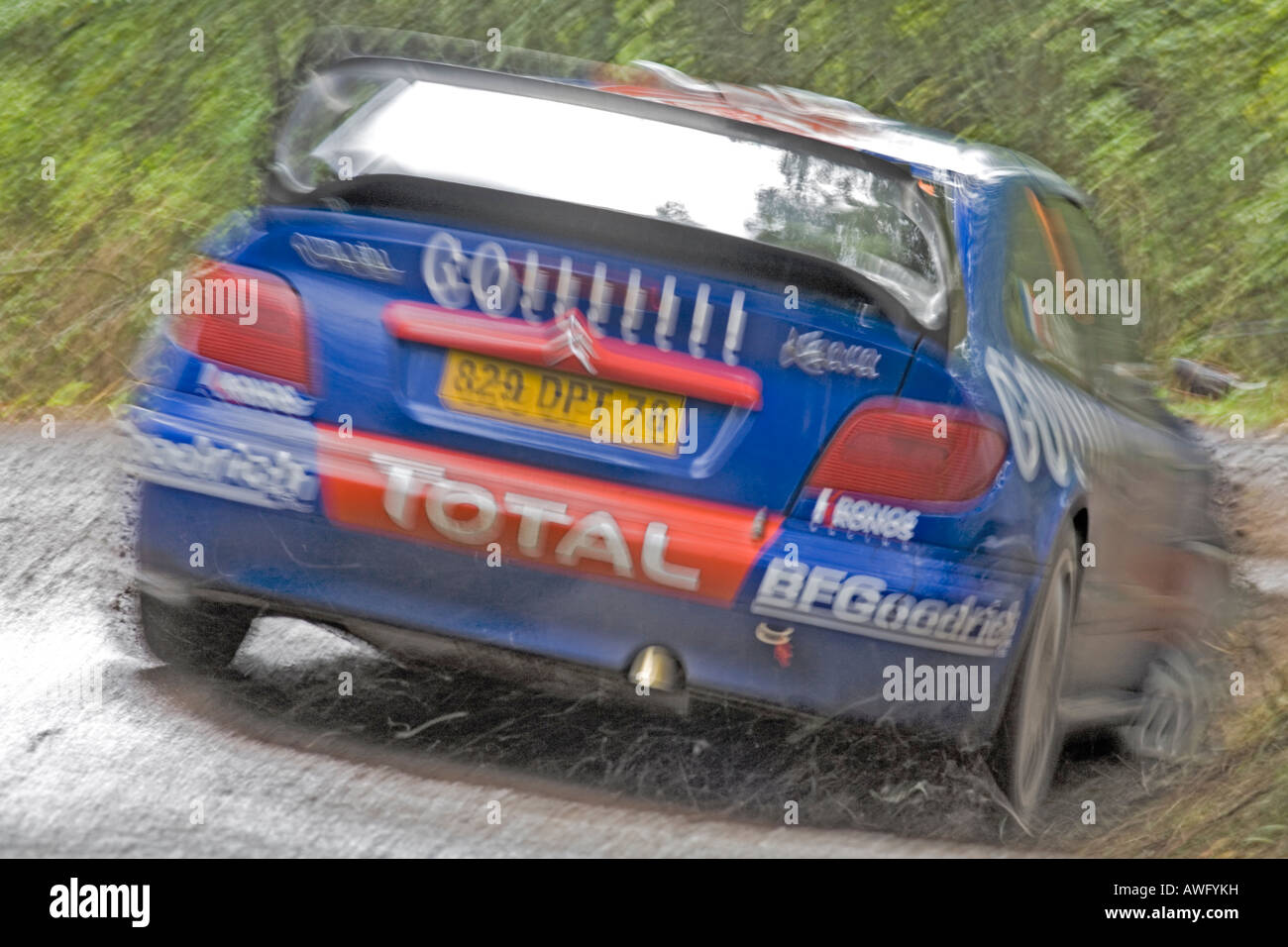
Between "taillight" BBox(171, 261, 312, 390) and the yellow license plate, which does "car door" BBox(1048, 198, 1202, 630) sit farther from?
"taillight" BBox(171, 261, 312, 390)

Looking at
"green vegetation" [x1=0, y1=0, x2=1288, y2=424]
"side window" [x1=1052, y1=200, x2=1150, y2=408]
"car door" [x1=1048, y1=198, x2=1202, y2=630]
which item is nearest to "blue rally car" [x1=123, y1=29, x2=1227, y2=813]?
"car door" [x1=1048, y1=198, x2=1202, y2=630]

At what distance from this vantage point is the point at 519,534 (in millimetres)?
3850

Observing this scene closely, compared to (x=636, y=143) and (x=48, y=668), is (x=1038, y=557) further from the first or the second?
(x=48, y=668)

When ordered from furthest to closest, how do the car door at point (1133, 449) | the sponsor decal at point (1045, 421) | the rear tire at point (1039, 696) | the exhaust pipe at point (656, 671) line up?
the car door at point (1133, 449) → the rear tire at point (1039, 696) → the sponsor decal at point (1045, 421) → the exhaust pipe at point (656, 671)

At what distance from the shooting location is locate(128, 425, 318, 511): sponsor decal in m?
3.95

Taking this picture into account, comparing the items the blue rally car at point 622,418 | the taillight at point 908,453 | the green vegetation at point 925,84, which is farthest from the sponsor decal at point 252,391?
the green vegetation at point 925,84

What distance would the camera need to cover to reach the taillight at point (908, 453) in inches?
151

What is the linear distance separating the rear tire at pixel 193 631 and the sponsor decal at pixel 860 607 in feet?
4.59

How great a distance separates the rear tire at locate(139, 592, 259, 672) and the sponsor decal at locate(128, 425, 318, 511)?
0.39 m

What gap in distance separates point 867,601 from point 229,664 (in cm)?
195

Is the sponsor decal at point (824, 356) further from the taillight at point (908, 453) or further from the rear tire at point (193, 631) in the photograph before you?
the rear tire at point (193, 631)

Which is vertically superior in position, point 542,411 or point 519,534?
point 542,411
